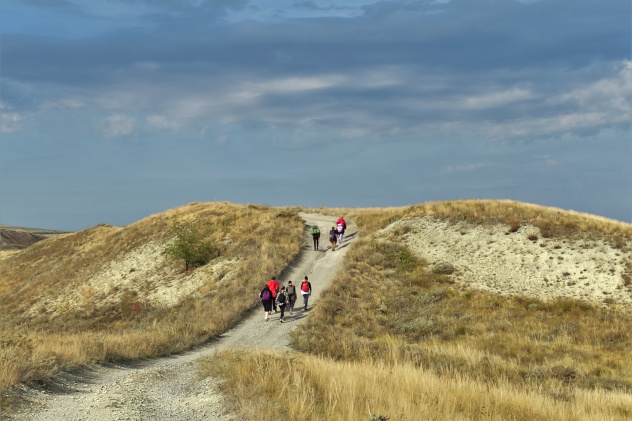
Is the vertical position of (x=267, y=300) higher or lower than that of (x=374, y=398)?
lower

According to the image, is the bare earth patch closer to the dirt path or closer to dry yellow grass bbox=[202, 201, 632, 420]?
dry yellow grass bbox=[202, 201, 632, 420]

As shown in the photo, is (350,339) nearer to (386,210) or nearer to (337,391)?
(337,391)

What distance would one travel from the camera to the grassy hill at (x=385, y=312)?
387 inches

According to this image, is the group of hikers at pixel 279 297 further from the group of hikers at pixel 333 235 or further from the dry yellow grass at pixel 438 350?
the group of hikers at pixel 333 235

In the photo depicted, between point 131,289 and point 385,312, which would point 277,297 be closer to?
point 385,312

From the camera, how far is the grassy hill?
9828mm

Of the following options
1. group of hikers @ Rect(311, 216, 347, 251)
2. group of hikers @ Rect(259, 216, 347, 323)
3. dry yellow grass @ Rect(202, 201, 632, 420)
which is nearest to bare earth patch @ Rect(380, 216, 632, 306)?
dry yellow grass @ Rect(202, 201, 632, 420)

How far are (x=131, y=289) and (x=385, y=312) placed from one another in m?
21.7

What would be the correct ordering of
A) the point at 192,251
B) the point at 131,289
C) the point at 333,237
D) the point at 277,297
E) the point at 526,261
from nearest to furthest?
1. the point at 277,297
2. the point at 526,261
3. the point at 192,251
4. the point at 131,289
5. the point at 333,237

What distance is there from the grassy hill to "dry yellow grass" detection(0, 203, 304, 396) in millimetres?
143

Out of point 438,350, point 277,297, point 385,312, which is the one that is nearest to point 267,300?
point 277,297

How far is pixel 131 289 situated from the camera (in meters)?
38.9

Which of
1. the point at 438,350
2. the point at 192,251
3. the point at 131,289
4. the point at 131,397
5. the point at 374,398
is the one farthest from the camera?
the point at 131,289

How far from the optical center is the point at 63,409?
930 centimetres
